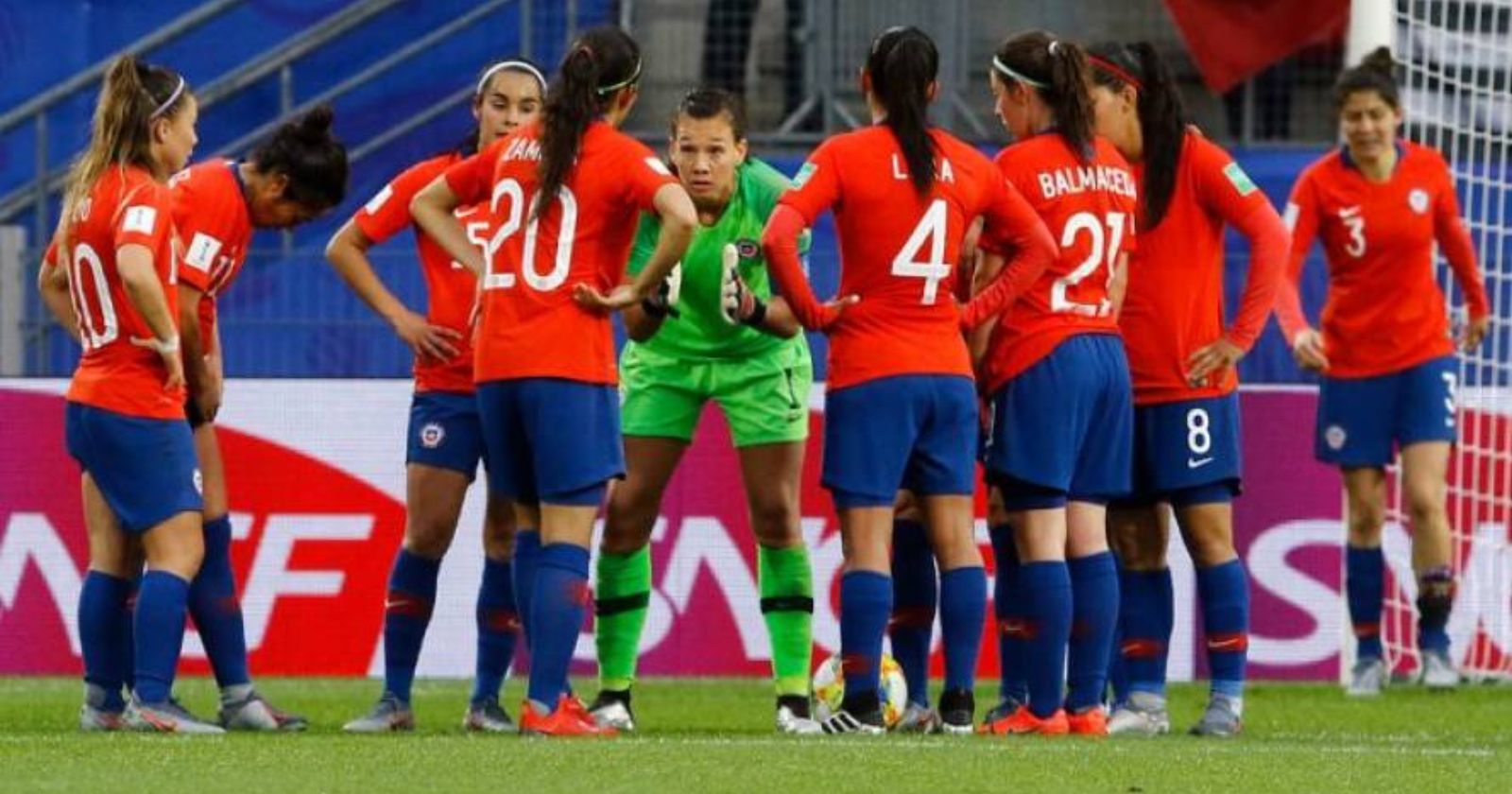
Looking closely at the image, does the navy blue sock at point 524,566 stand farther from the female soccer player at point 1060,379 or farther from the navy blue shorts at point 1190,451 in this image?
the navy blue shorts at point 1190,451

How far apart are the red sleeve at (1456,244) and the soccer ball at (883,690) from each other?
331cm

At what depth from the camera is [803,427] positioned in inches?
358

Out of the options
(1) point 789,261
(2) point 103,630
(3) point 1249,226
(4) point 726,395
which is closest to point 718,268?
(4) point 726,395

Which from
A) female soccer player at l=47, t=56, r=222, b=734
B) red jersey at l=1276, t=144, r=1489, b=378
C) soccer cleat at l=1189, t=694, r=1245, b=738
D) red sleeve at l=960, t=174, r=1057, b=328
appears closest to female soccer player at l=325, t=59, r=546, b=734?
female soccer player at l=47, t=56, r=222, b=734

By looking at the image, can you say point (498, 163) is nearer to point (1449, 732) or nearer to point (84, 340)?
point (84, 340)

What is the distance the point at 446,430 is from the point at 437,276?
46 centimetres

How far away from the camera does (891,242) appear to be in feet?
27.5

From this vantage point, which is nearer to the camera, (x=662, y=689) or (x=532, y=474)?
(x=532, y=474)

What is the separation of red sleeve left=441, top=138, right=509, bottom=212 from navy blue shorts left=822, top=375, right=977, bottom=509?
3.63 ft

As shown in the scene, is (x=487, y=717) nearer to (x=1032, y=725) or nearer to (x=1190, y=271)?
(x=1032, y=725)

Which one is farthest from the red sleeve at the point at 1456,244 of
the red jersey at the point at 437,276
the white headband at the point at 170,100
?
the white headband at the point at 170,100

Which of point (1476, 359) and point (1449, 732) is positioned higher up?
point (1476, 359)

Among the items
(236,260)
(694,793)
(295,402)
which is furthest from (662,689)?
(694,793)

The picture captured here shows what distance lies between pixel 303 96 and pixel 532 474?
24.8ft
